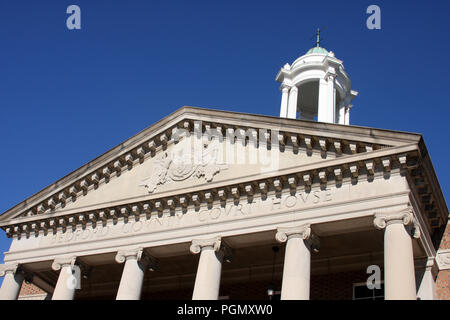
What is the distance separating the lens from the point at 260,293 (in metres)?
23.4

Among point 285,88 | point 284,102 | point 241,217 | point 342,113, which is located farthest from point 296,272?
point 342,113

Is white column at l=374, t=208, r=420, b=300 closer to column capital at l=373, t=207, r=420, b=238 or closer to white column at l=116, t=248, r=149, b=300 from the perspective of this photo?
column capital at l=373, t=207, r=420, b=238

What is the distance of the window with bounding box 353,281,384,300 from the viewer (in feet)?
70.1

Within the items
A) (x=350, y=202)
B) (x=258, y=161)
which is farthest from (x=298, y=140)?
(x=350, y=202)

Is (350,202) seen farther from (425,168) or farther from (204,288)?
(204,288)

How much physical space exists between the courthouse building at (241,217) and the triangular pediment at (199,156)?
0.15 ft

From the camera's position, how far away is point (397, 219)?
58.2 feet

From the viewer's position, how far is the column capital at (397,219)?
57.8 ft

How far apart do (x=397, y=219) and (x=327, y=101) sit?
12020mm

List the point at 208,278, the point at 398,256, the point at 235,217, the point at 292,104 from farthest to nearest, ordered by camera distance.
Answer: the point at 292,104 < the point at 235,217 < the point at 208,278 < the point at 398,256

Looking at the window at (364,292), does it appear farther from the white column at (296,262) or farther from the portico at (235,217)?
the white column at (296,262)

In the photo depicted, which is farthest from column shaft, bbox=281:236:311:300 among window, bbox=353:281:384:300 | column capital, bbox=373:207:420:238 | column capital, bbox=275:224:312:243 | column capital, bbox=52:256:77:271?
column capital, bbox=52:256:77:271

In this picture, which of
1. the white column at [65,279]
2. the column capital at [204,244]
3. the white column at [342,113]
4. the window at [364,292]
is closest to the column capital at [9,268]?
the white column at [65,279]

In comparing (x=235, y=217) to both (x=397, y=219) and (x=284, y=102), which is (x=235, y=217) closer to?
(x=397, y=219)
